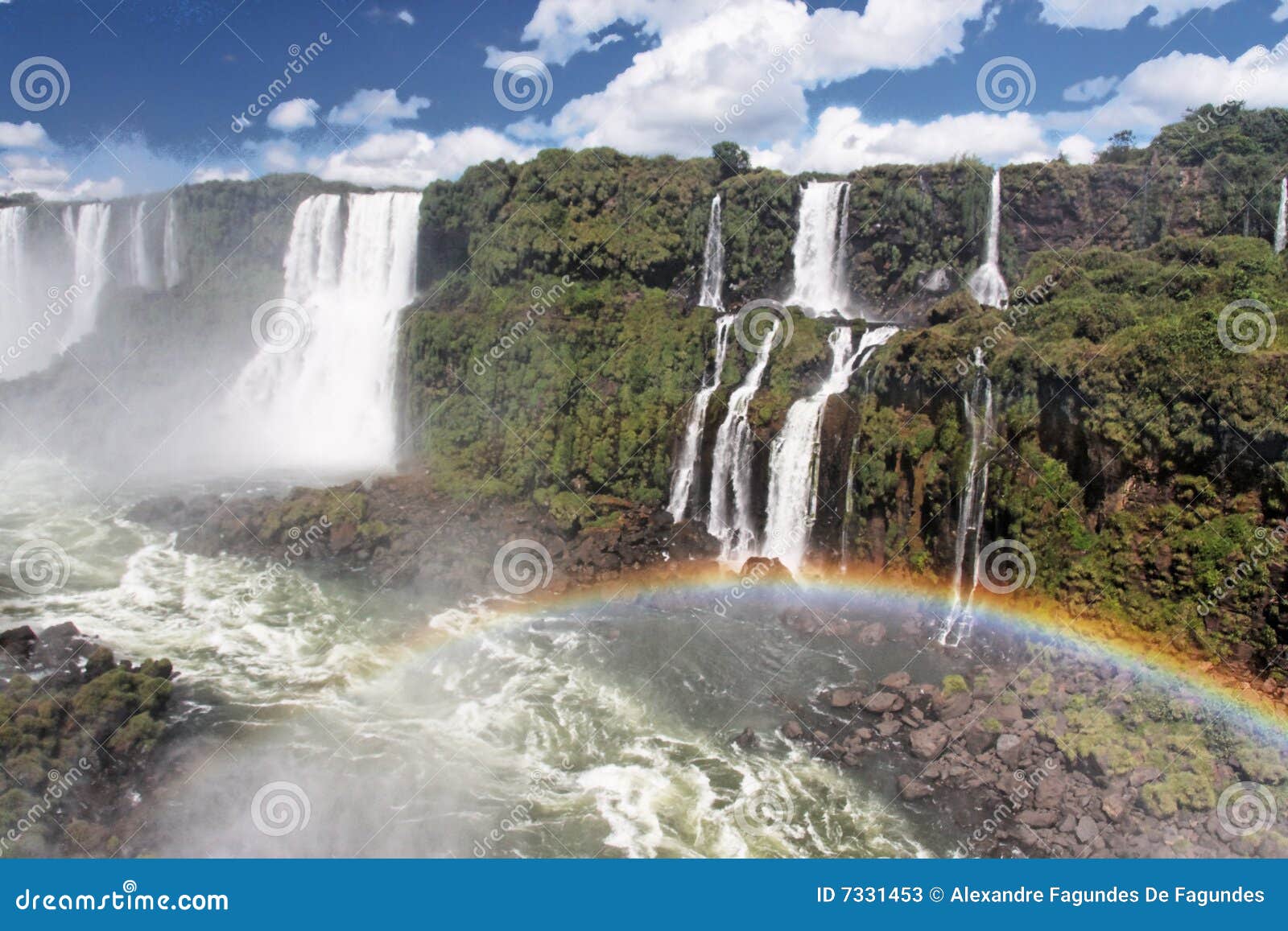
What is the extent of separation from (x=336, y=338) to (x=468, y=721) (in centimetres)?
2762

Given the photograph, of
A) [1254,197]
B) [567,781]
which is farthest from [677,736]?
[1254,197]

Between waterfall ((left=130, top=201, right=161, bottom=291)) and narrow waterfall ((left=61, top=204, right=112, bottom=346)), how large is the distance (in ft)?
5.23

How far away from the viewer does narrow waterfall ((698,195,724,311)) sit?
37.3 m

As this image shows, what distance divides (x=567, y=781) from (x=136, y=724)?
8.96 m

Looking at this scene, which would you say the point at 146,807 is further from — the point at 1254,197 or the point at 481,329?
the point at 1254,197

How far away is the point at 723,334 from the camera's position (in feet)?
104

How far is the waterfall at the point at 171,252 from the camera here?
51000mm

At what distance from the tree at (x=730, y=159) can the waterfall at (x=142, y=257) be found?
36.0 metres

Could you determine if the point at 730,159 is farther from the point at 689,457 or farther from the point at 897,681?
the point at 897,681
